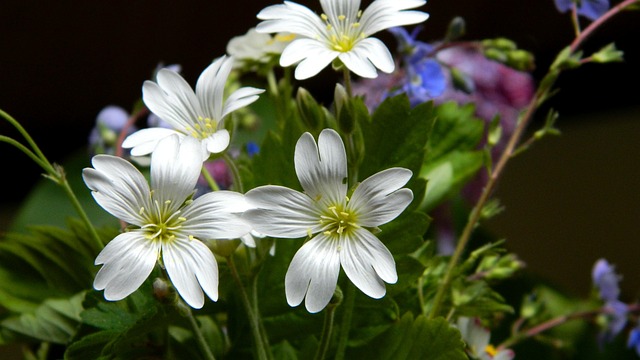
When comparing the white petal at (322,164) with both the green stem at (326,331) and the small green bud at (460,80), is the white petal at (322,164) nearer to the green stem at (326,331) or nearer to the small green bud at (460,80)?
the green stem at (326,331)

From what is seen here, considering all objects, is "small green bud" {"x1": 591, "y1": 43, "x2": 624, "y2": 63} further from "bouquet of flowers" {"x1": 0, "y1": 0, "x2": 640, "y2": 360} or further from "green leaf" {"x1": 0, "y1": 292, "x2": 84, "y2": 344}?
"green leaf" {"x1": 0, "y1": 292, "x2": 84, "y2": 344}

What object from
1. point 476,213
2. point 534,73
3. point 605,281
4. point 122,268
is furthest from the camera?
point 534,73

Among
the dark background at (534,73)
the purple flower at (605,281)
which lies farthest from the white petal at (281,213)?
the dark background at (534,73)

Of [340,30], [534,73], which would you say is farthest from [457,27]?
[534,73]

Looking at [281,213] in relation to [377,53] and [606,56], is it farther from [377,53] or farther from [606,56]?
[606,56]

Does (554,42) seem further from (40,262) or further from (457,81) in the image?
(40,262)

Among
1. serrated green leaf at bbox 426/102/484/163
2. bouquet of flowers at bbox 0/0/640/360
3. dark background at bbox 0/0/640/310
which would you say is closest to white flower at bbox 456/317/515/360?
bouquet of flowers at bbox 0/0/640/360
